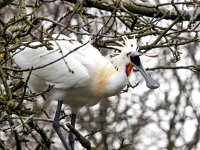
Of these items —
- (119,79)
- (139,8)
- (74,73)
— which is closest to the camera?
(74,73)

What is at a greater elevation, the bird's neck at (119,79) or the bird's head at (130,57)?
the bird's head at (130,57)

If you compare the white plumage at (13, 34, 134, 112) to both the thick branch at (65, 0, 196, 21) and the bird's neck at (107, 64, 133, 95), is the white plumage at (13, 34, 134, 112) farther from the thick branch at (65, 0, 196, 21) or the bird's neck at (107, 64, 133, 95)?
the thick branch at (65, 0, 196, 21)

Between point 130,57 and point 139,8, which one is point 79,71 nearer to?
point 130,57

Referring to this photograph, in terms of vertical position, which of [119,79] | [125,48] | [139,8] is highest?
[139,8]

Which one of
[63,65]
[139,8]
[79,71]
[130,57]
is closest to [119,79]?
[130,57]

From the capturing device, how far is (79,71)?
6.41 metres

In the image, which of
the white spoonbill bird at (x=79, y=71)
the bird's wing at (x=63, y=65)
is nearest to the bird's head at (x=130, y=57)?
the white spoonbill bird at (x=79, y=71)

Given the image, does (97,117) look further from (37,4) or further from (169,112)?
(37,4)

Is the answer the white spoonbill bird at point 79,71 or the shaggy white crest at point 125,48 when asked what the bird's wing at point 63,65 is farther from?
the shaggy white crest at point 125,48

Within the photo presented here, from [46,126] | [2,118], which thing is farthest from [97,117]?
[2,118]

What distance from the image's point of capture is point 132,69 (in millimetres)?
6672

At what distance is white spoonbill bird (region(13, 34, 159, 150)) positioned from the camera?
632 cm

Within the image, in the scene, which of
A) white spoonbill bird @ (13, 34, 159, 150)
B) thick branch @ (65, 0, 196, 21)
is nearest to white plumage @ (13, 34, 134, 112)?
white spoonbill bird @ (13, 34, 159, 150)

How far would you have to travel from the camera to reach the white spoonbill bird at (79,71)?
6.32 meters
